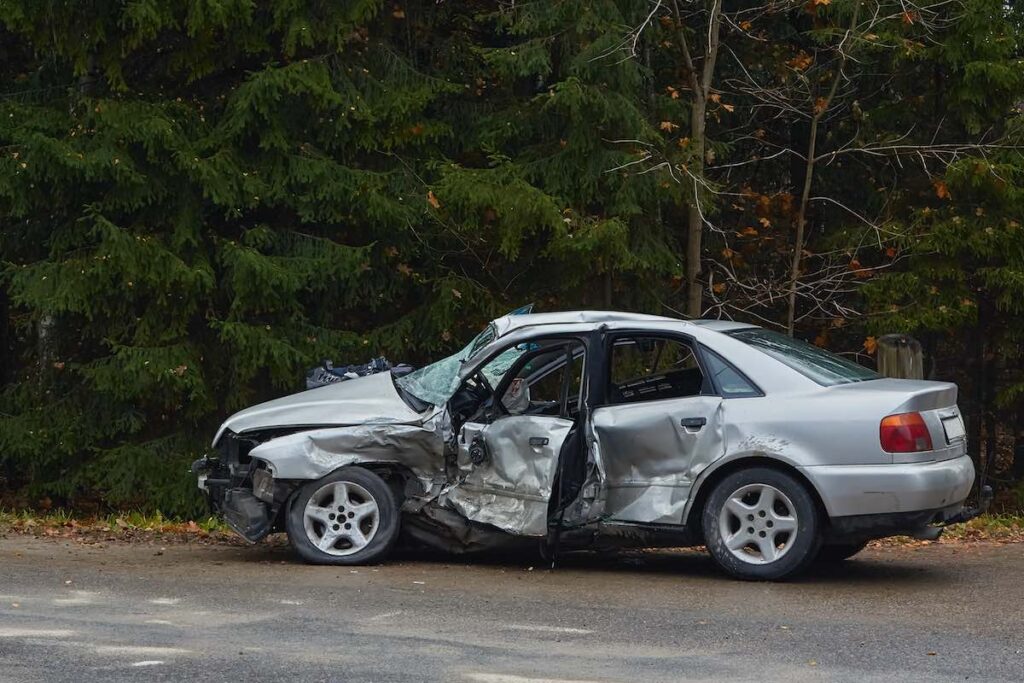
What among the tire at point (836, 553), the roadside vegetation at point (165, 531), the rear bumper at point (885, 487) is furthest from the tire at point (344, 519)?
the tire at point (836, 553)

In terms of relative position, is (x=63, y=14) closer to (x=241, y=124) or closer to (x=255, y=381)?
(x=241, y=124)

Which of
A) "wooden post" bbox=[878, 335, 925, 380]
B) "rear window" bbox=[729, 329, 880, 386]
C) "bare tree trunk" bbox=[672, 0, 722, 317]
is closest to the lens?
"rear window" bbox=[729, 329, 880, 386]

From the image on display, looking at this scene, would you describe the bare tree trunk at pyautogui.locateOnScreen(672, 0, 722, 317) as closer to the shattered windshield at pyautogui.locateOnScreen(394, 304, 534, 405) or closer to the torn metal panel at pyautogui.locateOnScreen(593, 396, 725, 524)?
the shattered windshield at pyautogui.locateOnScreen(394, 304, 534, 405)

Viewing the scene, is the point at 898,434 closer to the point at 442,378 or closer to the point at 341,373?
the point at 442,378

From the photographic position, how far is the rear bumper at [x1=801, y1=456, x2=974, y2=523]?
8445mm

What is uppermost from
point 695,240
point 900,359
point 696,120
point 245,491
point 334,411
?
point 696,120

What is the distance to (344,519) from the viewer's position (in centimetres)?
952

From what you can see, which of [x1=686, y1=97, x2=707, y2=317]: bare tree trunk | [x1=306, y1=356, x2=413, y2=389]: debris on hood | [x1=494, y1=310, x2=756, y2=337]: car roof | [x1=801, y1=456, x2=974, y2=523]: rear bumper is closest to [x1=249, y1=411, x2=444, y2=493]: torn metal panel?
[x1=494, y1=310, x2=756, y2=337]: car roof

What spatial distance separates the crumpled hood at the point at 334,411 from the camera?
9.50 meters

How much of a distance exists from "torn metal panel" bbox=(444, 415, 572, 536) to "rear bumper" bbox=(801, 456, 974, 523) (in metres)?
1.62

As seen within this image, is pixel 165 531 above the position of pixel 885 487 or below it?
below

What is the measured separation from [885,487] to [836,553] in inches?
60.7

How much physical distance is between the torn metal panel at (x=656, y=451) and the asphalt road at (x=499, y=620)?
0.50 m

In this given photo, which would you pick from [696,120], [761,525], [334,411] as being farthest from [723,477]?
[696,120]
